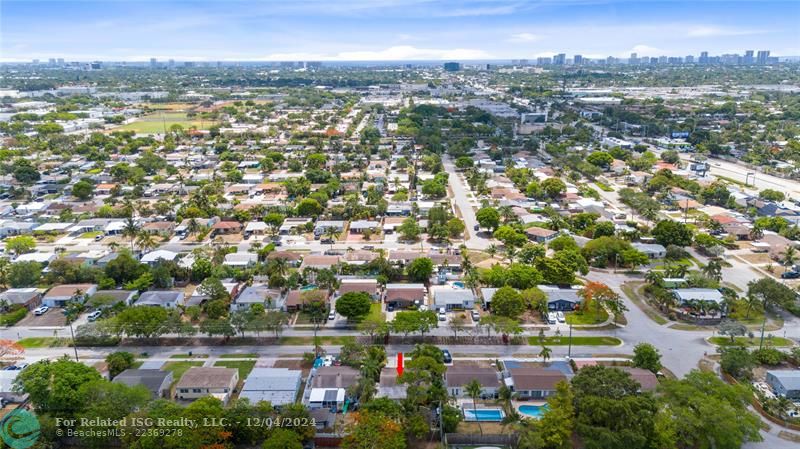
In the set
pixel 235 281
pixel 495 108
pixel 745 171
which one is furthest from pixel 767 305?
pixel 495 108

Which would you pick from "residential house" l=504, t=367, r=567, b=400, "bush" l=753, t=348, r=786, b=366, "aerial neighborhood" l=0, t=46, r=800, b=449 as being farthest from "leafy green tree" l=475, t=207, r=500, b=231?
"bush" l=753, t=348, r=786, b=366

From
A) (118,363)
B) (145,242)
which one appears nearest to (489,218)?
(145,242)

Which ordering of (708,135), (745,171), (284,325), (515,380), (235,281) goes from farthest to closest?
(708,135) → (745,171) → (235,281) → (284,325) → (515,380)

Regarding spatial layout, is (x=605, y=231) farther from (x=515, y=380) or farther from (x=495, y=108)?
(x=495, y=108)

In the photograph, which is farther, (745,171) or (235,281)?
(745,171)

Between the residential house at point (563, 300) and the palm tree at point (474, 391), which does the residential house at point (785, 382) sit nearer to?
the residential house at point (563, 300)

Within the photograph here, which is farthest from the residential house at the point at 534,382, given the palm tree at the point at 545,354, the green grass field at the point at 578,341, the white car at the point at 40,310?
the white car at the point at 40,310

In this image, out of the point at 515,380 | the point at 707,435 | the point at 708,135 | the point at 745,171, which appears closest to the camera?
the point at 707,435
